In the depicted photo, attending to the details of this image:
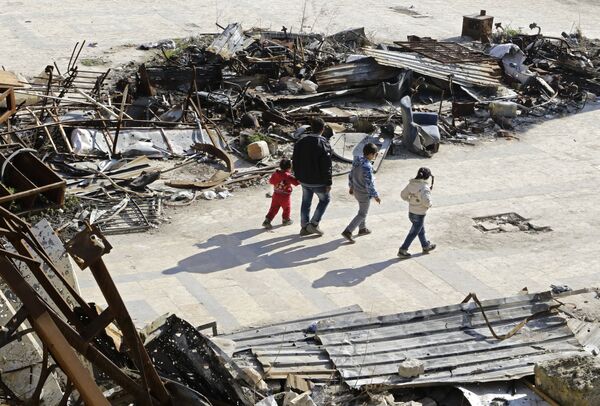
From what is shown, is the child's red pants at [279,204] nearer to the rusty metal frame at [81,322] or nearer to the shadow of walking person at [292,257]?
the shadow of walking person at [292,257]

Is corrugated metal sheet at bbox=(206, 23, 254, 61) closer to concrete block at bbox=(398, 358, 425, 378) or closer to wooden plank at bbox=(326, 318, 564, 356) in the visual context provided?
wooden plank at bbox=(326, 318, 564, 356)

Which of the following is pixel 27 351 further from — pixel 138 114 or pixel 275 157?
pixel 138 114

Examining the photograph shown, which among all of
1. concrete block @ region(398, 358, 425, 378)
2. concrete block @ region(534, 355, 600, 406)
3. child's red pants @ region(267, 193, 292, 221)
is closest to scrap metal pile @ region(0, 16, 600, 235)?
child's red pants @ region(267, 193, 292, 221)

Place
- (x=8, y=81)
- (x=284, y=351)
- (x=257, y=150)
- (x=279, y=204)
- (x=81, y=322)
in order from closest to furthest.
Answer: (x=81, y=322) < (x=284, y=351) < (x=279, y=204) < (x=8, y=81) < (x=257, y=150)

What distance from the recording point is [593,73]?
73.4ft

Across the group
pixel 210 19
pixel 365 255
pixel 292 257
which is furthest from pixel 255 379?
pixel 210 19

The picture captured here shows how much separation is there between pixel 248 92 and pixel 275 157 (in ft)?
10.5

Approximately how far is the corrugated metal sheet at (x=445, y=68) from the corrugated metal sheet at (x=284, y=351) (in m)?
11.0

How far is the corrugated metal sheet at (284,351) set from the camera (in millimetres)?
9258

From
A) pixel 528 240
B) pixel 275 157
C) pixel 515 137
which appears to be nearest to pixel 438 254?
pixel 528 240

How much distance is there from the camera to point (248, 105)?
18.9 meters

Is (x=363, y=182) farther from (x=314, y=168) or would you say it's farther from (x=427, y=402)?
(x=427, y=402)

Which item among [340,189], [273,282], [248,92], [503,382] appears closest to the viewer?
[503,382]

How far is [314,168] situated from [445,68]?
8.52m
